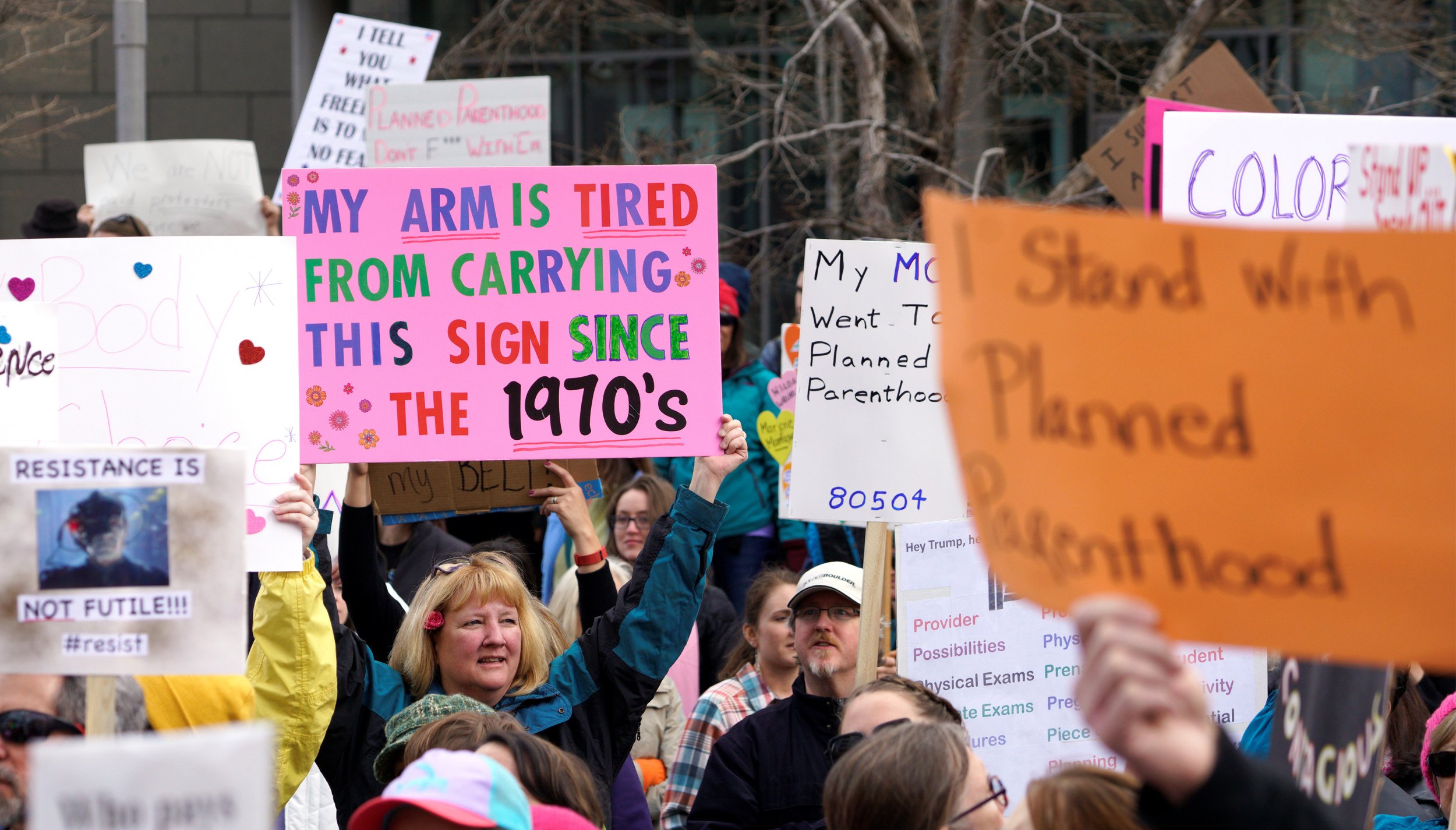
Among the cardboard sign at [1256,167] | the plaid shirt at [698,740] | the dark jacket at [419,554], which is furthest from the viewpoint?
the dark jacket at [419,554]

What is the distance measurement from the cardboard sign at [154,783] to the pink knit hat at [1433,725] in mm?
2935

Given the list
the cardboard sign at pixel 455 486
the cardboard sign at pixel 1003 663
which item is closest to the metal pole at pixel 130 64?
the cardboard sign at pixel 455 486

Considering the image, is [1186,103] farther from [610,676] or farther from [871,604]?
[610,676]

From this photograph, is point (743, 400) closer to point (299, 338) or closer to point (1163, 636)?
point (299, 338)

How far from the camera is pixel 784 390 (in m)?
6.42

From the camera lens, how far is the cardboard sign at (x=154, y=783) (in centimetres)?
166

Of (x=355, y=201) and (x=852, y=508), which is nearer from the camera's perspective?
(x=355, y=201)

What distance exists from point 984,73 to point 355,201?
695 centimetres

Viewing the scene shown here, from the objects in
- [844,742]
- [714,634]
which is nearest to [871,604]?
[844,742]

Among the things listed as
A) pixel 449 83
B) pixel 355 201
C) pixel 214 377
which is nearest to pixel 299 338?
pixel 355 201

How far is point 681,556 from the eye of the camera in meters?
3.91

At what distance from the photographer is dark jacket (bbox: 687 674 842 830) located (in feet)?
13.3

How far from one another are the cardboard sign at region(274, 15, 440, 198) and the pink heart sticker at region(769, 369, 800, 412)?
341cm

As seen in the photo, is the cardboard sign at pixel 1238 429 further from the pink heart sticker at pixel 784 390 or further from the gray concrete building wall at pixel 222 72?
the gray concrete building wall at pixel 222 72
